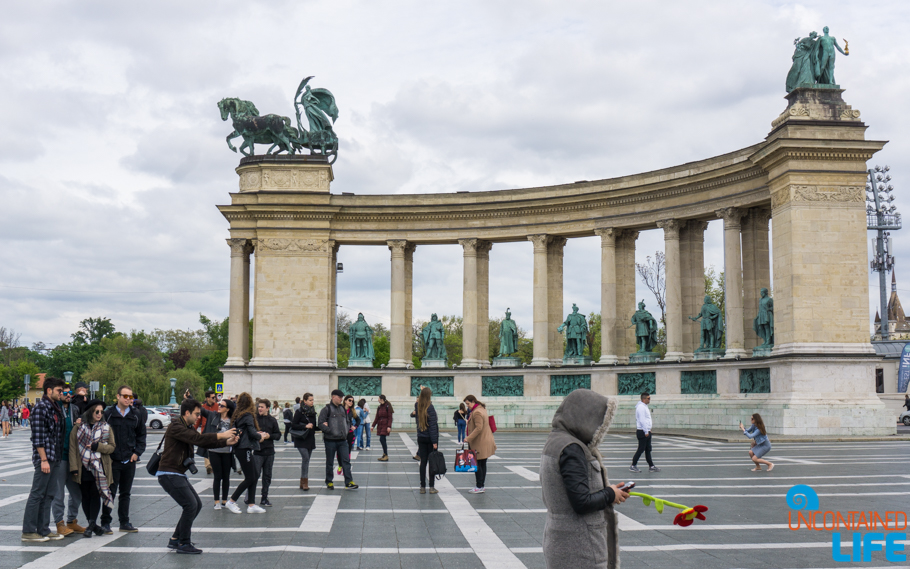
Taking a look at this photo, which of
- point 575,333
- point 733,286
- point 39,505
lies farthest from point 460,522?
point 575,333

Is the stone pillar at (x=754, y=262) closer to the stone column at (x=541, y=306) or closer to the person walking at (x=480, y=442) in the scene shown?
the stone column at (x=541, y=306)

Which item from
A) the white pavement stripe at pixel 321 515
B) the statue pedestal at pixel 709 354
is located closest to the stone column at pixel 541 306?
the statue pedestal at pixel 709 354

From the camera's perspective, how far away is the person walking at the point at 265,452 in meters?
14.9

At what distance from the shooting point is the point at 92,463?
12.4 meters

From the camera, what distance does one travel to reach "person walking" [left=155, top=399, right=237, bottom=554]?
10922 millimetres

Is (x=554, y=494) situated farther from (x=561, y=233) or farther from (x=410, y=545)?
(x=561, y=233)

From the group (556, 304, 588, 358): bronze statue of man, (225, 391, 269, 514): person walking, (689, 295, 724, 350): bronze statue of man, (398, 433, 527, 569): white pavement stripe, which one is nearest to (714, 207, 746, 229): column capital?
(689, 295, 724, 350): bronze statue of man

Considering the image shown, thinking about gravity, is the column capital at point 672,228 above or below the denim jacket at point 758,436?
above

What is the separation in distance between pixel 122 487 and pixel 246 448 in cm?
A: 220

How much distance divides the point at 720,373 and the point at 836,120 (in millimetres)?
10973

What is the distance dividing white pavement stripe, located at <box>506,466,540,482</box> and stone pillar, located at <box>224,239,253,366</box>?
2378 centimetres

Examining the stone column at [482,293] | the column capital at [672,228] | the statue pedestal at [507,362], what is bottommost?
the statue pedestal at [507,362]

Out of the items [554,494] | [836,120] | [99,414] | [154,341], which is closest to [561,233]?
[836,120]

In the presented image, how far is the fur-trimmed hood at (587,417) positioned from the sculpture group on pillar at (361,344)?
37012 mm
